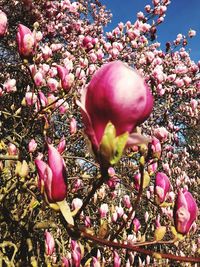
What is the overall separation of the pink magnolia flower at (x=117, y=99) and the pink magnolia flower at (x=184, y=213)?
0.37 metres

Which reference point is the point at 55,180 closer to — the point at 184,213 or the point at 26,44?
the point at 184,213

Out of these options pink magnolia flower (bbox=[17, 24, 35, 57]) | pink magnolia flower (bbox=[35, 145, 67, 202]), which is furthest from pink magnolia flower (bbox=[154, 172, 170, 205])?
pink magnolia flower (bbox=[17, 24, 35, 57])

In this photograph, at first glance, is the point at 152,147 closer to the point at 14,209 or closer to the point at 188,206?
the point at 188,206

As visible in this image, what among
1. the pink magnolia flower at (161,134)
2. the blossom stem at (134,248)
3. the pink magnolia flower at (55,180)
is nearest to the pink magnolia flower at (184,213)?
the blossom stem at (134,248)

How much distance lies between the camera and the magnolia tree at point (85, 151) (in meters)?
0.72

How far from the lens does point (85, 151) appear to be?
3.74 metres

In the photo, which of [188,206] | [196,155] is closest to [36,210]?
[188,206]

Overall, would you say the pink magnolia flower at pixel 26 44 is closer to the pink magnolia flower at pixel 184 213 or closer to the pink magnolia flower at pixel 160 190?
the pink magnolia flower at pixel 160 190

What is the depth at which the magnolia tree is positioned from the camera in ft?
2.36

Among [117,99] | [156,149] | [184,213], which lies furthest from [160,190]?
[117,99]

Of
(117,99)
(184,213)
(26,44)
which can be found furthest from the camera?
(26,44)

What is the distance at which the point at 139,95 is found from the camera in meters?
0.70

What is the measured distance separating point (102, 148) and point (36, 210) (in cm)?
248

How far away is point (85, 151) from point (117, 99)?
A: 3063 mm
